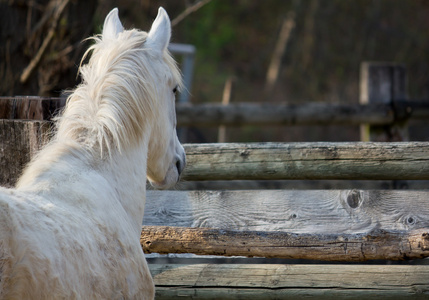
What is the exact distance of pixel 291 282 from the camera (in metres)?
3.10

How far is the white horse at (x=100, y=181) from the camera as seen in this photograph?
1.72 meters

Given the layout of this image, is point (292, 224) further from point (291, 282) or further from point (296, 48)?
point (296, 48)

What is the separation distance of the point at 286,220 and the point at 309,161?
434 mm

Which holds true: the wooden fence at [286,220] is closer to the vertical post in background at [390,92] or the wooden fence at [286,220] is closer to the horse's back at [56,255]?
the horse's back at [56,255]

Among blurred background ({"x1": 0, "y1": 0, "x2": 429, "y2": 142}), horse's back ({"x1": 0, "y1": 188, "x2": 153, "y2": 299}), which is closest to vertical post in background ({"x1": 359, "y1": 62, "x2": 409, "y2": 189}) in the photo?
horse's back ({"x1": 0, "y1": 188, "x2": 153, "y2": 299})

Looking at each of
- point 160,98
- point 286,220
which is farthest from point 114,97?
point 286,220

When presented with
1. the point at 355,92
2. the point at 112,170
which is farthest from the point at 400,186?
the point at 355,92

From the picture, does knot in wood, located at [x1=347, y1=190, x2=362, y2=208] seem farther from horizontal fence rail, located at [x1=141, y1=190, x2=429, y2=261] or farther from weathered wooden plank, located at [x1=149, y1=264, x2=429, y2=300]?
weathered wooden plank, located at [x1=149, y1=264, x2=429, y2=300]

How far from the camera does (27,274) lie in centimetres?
166

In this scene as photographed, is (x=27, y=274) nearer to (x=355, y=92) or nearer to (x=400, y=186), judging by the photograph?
(x=400, y=186)

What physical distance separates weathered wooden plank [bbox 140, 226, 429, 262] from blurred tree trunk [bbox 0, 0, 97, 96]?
11.1 feet

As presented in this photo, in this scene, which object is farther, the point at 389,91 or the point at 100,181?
the point at 389,91

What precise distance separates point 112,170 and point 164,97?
0.54m

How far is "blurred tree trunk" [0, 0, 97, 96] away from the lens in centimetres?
577
